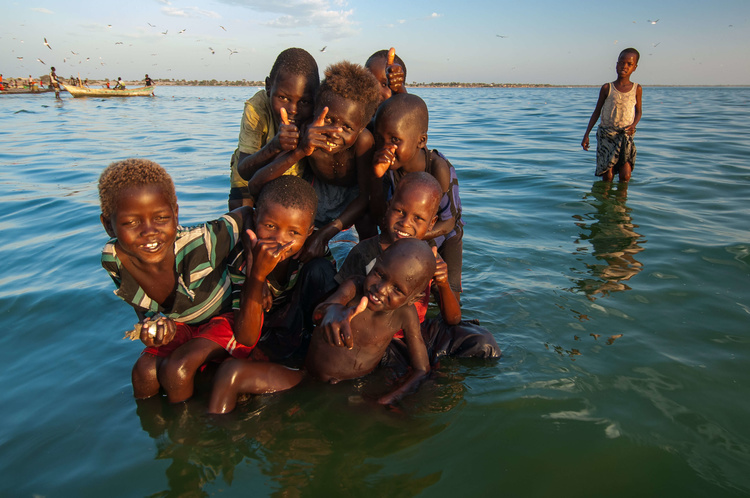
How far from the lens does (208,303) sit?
2982mm

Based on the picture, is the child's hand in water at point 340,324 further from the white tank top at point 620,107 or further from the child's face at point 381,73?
the white tank top at point 620,107

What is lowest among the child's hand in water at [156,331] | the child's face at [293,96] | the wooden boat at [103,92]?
the child's hand in water at [156,331]

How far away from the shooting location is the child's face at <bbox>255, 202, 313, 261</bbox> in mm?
2832

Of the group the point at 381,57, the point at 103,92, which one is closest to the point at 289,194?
the point at 381,57

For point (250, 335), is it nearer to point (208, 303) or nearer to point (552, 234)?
point (208, 303)

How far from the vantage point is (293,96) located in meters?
3.35

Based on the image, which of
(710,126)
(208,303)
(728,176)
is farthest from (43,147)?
(710,126)

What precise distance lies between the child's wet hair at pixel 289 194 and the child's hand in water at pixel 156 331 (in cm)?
86

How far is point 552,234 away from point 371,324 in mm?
3944

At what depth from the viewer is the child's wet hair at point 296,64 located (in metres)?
3.33

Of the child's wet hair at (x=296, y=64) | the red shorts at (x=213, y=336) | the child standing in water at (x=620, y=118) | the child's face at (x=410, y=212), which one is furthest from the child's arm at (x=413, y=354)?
the child standing in water at (x=620, y=118)

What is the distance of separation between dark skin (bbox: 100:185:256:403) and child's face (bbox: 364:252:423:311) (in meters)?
0.99

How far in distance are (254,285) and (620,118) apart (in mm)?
7625

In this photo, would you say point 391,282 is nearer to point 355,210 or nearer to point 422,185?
point 422,185
